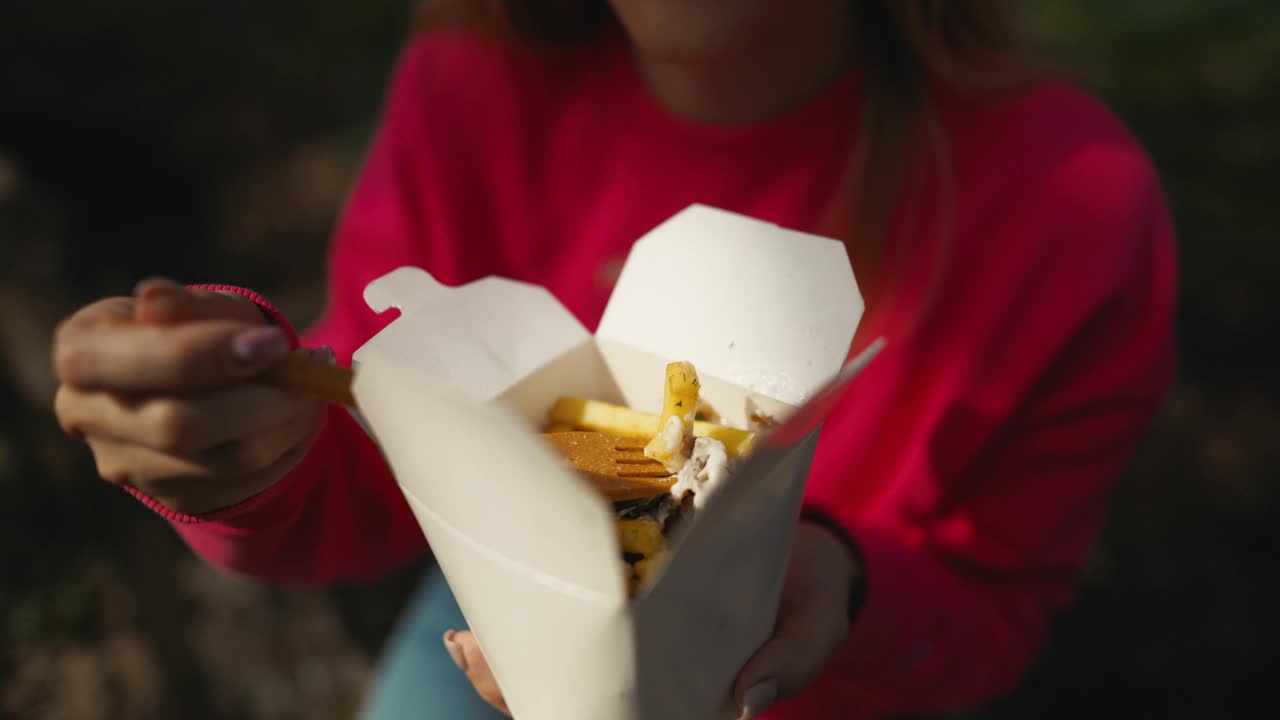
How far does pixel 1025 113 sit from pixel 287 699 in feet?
4.61

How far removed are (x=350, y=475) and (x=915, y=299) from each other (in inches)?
23.7

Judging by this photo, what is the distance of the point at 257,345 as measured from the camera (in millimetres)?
446

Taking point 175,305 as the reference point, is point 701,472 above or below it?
below

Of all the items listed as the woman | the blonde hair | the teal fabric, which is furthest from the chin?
the teal fabric

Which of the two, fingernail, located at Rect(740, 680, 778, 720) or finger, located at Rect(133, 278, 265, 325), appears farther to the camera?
fingernail, located at Rect(740, 680, 778, 720)

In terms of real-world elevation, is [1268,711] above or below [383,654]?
below

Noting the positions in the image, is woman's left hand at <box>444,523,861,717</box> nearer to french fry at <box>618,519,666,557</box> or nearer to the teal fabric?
french fry at <box>618,519,666,557</box>

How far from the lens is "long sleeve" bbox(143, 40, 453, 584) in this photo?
681mm

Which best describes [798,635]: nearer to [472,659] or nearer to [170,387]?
[472,659]

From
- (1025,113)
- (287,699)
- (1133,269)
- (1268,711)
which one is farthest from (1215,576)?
(287,699)

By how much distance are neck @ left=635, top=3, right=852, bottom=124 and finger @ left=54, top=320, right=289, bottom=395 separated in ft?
1.89

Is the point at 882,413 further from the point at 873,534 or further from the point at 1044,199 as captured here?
the point at 1044,199

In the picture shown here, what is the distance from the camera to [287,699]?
1.46 m

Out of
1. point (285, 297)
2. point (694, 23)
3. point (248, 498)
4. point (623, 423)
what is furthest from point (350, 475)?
point (285, 297)
